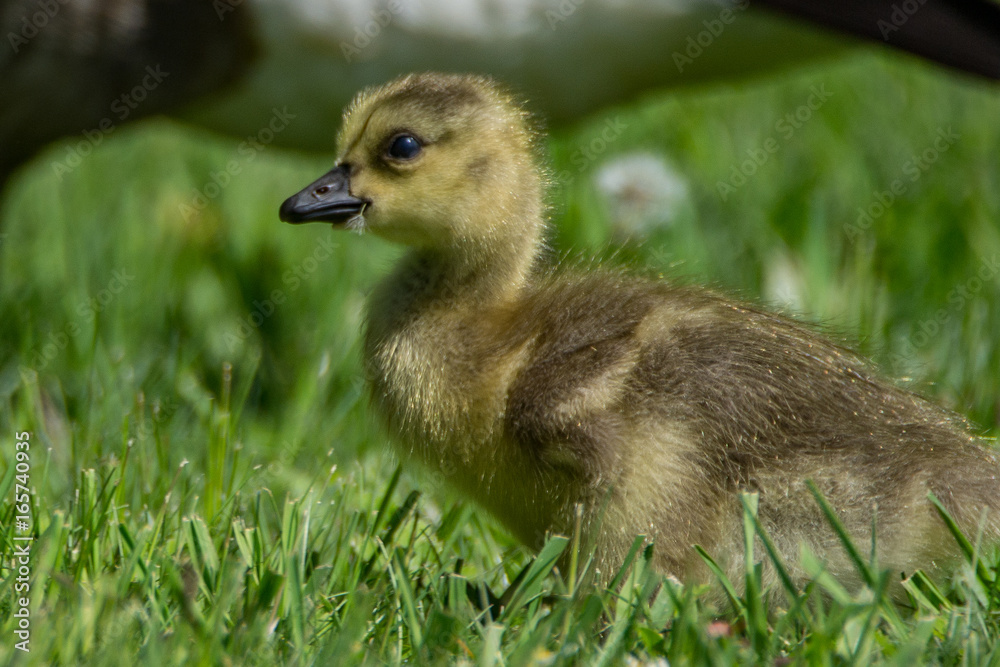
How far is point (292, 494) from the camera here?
2.28 meters

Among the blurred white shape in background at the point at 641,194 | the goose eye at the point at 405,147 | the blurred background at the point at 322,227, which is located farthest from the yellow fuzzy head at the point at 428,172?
the blurred white shape in background at the point at 641,194

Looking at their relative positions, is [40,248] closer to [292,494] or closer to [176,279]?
[176,279]

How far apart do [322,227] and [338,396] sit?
1.63 meters

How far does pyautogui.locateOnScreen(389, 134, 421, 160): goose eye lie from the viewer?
1.98 meters

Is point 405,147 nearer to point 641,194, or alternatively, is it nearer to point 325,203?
point 325,203

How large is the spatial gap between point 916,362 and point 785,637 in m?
1.46

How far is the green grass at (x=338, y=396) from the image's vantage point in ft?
5.24

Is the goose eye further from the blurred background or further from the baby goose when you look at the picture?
the blurred background

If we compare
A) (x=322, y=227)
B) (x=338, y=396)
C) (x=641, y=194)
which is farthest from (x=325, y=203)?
(x=322, y=227)

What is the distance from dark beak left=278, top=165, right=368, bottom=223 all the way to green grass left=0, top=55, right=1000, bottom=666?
1.20 ft

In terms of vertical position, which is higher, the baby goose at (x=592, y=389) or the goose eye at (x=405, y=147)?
the goose eye at (x=405, y=147)

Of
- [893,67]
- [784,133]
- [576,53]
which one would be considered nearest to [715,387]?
[576,53]

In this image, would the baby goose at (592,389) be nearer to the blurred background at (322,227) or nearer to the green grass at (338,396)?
the green grass at (338,396)

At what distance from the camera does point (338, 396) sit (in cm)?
292
